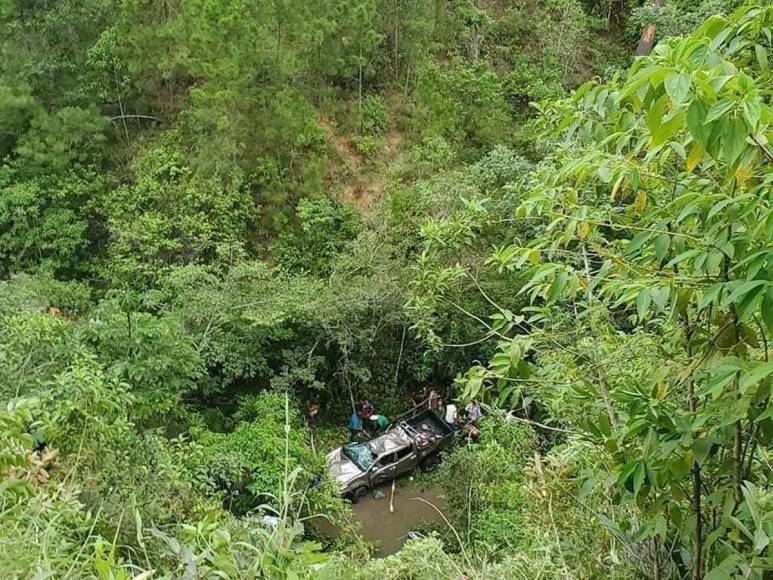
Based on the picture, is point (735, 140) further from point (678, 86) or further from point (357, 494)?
point (357, 494)

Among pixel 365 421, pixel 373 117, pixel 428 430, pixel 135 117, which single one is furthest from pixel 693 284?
pixel 135 117

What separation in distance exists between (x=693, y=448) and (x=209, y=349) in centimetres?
744

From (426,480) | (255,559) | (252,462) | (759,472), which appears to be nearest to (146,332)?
(252,462)

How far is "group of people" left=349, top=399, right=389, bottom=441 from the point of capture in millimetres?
8898

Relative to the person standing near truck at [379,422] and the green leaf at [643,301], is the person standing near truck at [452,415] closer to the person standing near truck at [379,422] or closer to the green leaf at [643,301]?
the person standing near truck at [379,422]

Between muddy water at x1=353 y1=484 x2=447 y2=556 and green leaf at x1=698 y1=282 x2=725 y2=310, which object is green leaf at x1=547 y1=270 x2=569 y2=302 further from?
muddy water at x1=353 y1=484 x2=447 y2=556

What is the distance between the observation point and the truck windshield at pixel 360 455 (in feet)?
26.5

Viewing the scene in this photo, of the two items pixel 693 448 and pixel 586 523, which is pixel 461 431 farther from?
pixel 693 448

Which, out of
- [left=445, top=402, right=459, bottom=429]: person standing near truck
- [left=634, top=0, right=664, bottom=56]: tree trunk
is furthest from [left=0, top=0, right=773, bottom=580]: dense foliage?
[left=445, top=402, right=459, bottom=429]: person standing near truck

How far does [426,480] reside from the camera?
8.43 meters

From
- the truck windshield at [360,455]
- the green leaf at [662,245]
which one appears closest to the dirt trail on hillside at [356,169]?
the truck windshield at [360,455]

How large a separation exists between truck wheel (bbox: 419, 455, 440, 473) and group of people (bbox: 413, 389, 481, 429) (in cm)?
49

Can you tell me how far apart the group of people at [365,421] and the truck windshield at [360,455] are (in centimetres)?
61

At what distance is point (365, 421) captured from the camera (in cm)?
912
